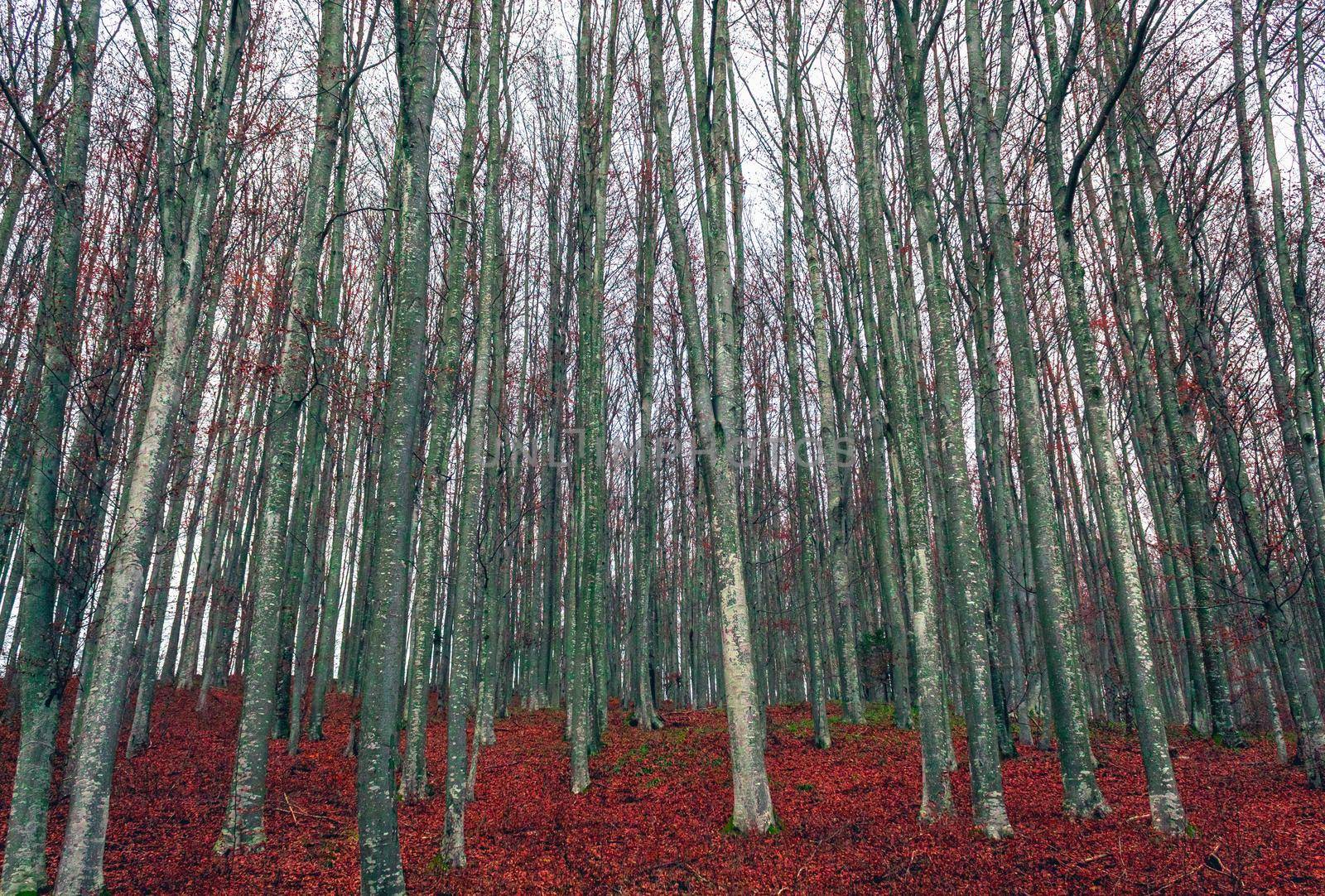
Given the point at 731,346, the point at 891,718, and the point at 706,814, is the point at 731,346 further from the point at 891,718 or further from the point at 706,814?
the point at 891,718

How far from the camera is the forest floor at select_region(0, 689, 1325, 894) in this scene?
14.9 feet

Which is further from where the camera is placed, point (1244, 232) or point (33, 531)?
point (1244, 232)

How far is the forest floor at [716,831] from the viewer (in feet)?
14.9

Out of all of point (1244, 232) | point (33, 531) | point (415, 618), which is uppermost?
point (1244, 232)

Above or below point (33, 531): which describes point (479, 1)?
above

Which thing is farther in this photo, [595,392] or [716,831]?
[595,392]

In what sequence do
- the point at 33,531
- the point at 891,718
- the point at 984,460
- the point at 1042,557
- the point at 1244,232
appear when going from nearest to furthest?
the point at 33,531
the point at 1042,557
the point at 1244,232
the point at 984,460
the point at 891,718

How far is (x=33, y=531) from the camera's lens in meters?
5.11

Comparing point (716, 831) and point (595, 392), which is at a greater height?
point (595, 392)

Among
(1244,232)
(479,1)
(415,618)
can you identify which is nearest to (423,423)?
(415,618)

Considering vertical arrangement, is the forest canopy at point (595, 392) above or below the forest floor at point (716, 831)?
above

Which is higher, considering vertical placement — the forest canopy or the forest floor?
the forest canopy

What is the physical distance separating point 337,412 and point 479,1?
7.77 m

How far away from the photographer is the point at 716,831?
19.5 ft
